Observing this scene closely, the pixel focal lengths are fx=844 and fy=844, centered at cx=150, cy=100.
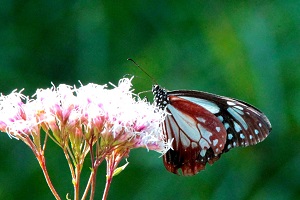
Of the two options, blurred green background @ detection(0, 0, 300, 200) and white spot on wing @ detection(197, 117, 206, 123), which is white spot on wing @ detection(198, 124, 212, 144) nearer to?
white spot on wing @ detection(197, 117, 206, 123)

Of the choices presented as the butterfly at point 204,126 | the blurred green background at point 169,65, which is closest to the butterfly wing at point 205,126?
the butterfly at point 204,126

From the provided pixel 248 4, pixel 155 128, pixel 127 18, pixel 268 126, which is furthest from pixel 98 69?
pixel 155 128

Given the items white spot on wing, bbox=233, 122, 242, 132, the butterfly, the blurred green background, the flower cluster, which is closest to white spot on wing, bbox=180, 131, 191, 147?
the butterfly

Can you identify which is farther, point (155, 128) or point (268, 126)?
point (268, 126)

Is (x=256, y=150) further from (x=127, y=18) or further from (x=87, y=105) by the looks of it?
(x=87, y=105)

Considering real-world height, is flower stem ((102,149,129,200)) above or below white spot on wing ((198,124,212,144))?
below

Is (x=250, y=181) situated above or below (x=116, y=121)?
above
